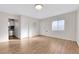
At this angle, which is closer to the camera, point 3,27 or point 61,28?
point 3,27

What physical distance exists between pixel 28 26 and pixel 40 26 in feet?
8.75

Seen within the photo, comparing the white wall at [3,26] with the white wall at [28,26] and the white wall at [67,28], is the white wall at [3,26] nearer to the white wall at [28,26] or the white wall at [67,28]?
the white wall at [28,26]

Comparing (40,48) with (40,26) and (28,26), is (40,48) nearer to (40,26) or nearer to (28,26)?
(28,26)

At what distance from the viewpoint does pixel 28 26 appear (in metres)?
8.44

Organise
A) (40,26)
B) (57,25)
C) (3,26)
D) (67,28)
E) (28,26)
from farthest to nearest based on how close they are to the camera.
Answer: (40,26) < (28,26) < (57,25) < (67,28) < (3,26)

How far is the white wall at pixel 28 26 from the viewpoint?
24.9 ft

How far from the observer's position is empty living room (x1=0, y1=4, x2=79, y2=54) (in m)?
4.75

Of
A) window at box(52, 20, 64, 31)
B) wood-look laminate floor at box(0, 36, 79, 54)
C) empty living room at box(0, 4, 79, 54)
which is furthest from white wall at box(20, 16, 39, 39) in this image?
wood-look laminate floor at box(0, 36, 79, 54)

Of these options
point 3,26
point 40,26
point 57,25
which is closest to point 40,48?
point 3,26

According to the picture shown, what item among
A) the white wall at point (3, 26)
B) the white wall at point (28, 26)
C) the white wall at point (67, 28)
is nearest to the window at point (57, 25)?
the white wall at point (67, 28)
